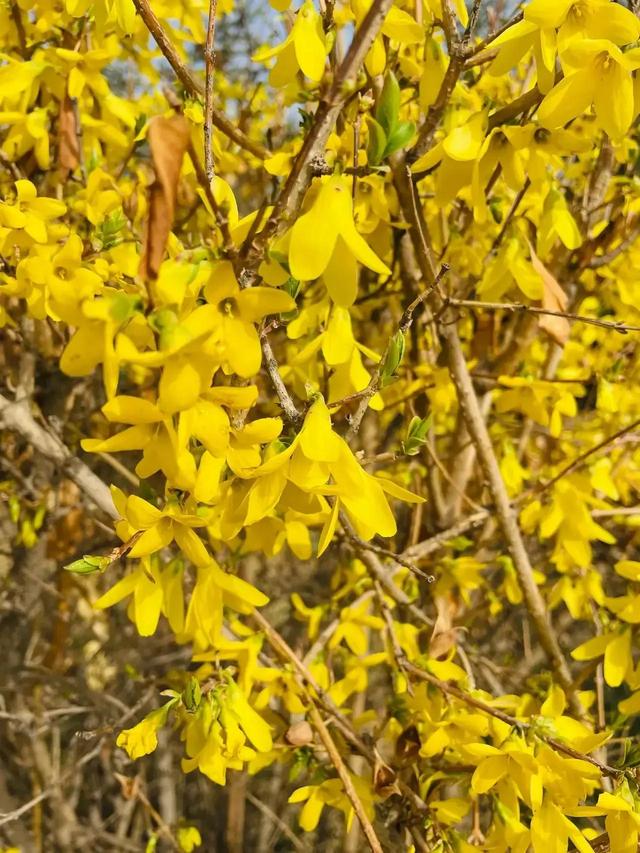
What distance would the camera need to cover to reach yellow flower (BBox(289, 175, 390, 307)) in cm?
68

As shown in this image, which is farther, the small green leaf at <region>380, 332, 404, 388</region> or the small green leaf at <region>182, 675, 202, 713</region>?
the small green leaf at <region>182, 675, 202, 713</region>

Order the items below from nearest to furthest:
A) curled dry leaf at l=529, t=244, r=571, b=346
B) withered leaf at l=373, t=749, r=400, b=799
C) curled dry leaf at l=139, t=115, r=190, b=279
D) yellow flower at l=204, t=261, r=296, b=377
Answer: curled dry leaf at l=139, t=115, r=190, b=279, yellow flower at l=204, t=261, r=296, b=377, withered leaf at l=373, t=749, r=400, b=799, curled dry leaf at l=529, t=244, r=571, b=346

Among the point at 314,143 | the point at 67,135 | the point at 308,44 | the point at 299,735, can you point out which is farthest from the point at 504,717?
the point at 67,135

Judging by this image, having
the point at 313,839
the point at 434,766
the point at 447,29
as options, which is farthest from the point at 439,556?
the point at 313,839

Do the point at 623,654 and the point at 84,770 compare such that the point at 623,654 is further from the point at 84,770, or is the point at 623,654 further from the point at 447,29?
the point at 84,770

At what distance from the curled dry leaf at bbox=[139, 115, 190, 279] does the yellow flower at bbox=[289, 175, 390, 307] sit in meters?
0.16

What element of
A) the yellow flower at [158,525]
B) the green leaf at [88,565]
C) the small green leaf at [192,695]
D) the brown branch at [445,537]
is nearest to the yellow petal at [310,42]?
the yellow flower at [158,525]

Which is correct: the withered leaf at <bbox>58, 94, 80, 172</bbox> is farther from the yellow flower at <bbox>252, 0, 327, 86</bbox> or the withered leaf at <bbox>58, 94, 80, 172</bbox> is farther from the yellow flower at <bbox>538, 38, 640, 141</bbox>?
the yellow flower at <bbox>538, 38, 640, 141</bbox>

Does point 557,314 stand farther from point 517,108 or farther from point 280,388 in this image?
point 280,388

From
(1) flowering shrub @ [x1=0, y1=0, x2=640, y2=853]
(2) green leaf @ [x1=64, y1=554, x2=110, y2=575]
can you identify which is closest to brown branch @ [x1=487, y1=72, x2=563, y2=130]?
(1) flowering shrub @ [x1=0, y1=0, x2=640, y2=853]

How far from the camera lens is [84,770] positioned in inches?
131

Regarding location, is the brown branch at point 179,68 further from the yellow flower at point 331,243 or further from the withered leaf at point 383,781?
the withered leaf at point 383,781

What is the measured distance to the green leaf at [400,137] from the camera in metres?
0.75

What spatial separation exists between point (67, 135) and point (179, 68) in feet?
2.09
